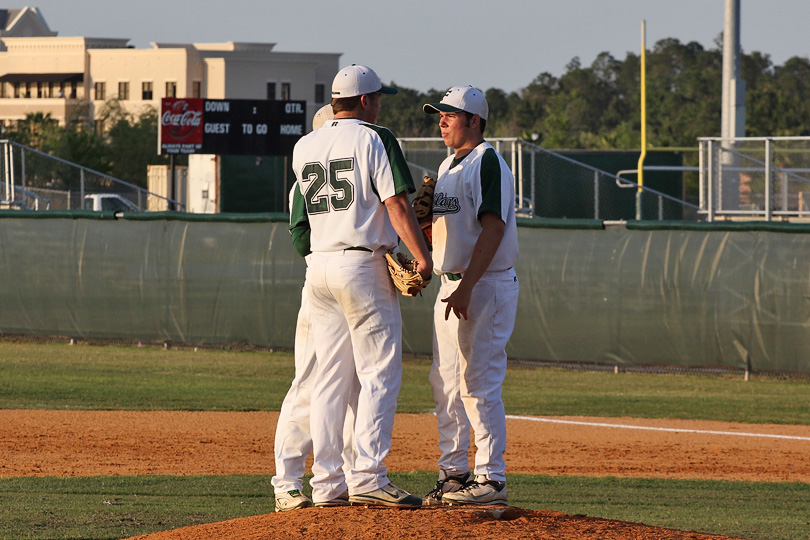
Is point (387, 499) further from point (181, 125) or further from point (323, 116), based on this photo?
point (181, 125)

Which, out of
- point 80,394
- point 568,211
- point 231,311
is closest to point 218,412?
point 80,394

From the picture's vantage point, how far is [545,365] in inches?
579

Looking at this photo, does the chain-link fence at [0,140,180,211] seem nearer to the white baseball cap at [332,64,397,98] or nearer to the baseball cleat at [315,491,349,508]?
the white baseball cap at [332,64,397,98]

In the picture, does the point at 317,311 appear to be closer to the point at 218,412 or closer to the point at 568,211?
the point at 218,412

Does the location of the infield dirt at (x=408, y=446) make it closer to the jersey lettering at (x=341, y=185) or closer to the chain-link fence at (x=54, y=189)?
the jersey lettering at (x=341, y=185)

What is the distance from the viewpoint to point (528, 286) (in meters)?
14.6

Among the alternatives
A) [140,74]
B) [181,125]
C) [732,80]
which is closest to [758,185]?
[732,80]

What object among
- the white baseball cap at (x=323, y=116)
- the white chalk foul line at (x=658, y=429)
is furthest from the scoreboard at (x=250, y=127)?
the white baseball cap at (x=323, y=116)

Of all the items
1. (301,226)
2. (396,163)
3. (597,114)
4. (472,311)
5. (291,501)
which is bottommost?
(291,501)

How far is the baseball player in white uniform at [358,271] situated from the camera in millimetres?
5277

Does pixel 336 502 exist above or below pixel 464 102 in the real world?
below

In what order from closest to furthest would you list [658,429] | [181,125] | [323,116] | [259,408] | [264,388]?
1. [323,116]
2. [658,429]
3. [259,408]
4. [264,388]
5. [181,125]

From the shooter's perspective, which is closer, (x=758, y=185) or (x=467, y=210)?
(x=467, y=210)

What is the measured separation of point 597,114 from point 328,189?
115 meters
